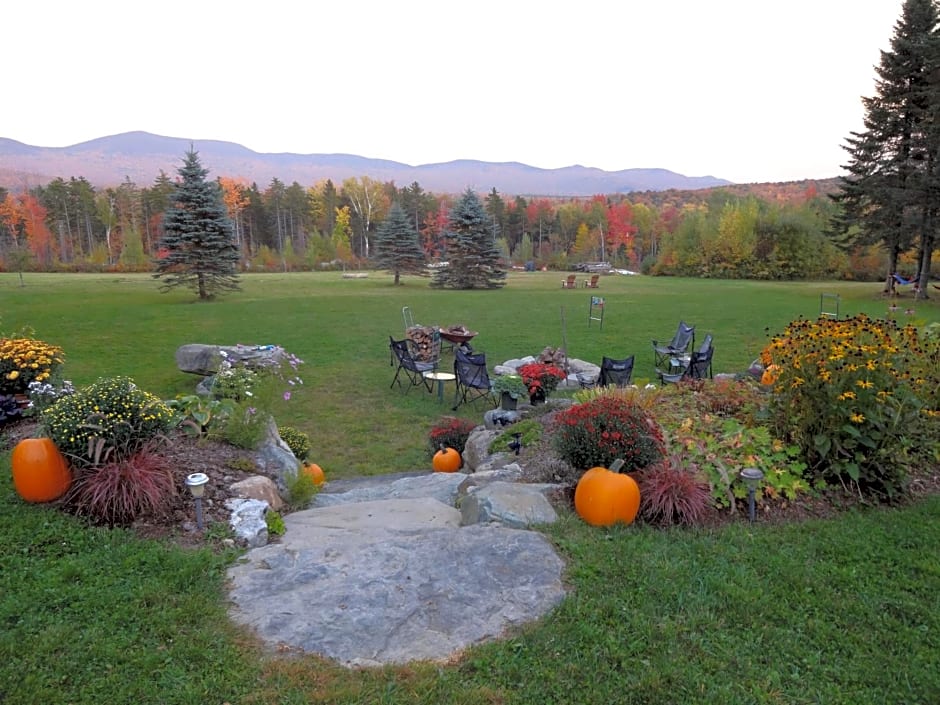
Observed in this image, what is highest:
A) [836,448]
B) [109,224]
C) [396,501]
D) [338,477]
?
[109,224]

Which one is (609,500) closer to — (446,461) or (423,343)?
(446,461)

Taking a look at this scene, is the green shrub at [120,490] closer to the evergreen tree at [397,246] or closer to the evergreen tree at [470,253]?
the evergreen tree at [470,253]

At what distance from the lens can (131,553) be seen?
8.86ft

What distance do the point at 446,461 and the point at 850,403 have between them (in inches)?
138

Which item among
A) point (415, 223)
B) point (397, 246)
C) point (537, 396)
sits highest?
point (415, 223)

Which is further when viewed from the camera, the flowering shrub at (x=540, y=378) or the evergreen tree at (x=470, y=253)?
the evergreen tree at (x=470, y=253)

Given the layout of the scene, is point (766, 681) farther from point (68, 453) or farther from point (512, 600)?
point (68, 453)

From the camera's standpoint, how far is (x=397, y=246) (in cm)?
2973

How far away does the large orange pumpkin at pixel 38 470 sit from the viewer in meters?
3.11

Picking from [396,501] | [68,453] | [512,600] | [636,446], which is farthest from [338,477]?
[512,600]

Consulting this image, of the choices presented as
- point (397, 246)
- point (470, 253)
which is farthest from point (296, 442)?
point (397, 246)

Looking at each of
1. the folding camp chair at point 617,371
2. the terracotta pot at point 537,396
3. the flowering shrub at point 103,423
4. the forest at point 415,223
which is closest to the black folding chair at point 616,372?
the folding camp chair at point 617,371

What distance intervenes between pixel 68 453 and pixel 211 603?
1541 millimetres

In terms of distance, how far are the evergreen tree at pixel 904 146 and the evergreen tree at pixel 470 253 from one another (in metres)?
14.7
